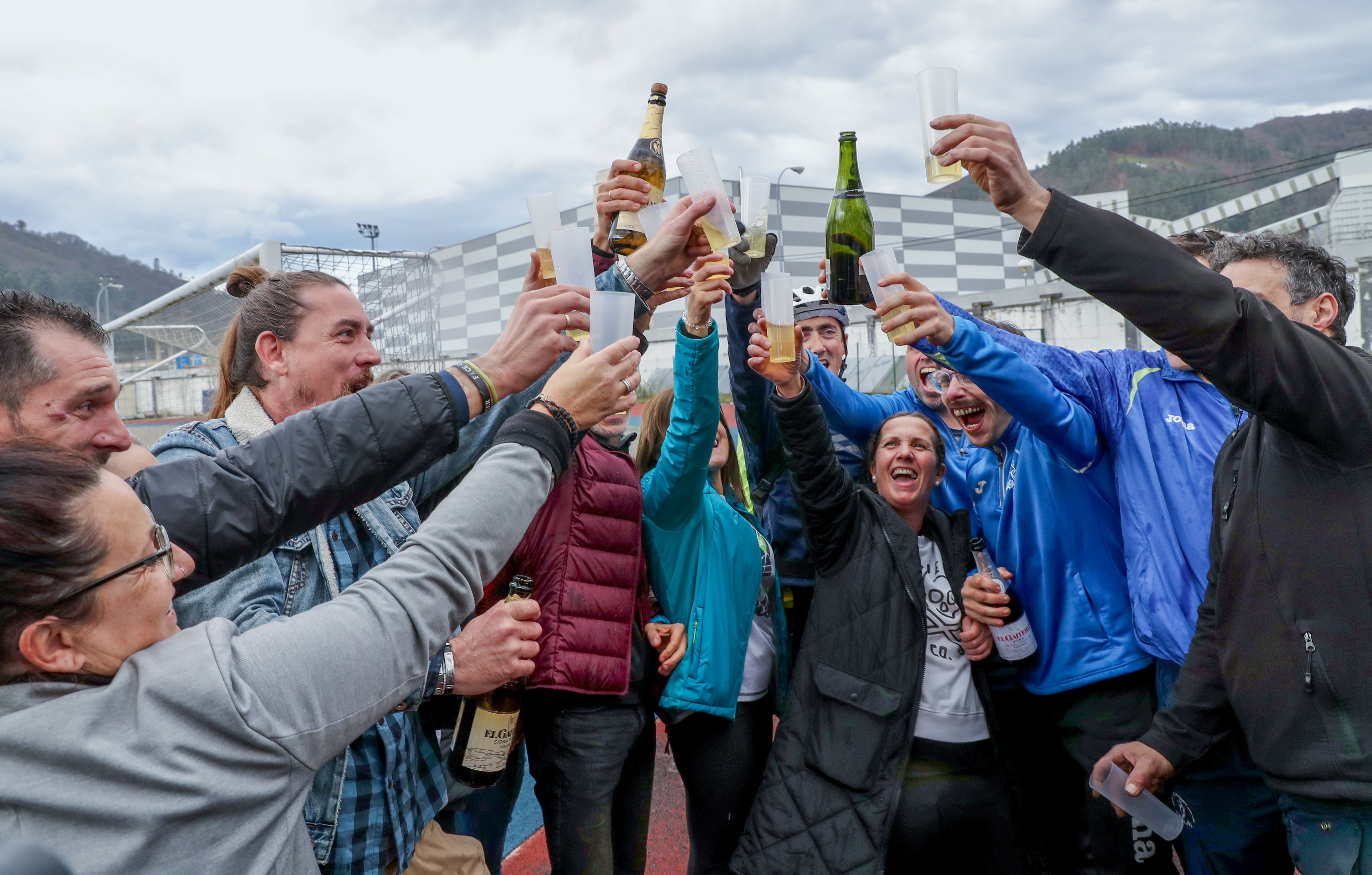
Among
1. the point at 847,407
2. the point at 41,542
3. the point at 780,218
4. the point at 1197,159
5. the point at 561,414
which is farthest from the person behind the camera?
the point at 1197,159

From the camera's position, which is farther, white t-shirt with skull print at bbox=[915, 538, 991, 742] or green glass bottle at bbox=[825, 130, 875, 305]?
green glass bottle at bbox=[825, 130, 875, 305]

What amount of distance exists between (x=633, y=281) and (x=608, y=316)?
44 centimetres

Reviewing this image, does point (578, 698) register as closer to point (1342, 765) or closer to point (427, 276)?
point (1342, 765)

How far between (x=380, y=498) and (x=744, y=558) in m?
1.42

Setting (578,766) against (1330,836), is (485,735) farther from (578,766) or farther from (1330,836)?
(1330,836)

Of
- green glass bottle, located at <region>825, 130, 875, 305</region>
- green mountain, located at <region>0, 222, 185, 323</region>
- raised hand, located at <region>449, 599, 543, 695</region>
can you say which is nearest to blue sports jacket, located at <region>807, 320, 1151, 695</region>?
green glass bottle, located at <region>825, 130, 875, 305</region>

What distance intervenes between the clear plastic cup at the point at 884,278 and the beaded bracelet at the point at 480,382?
44.5 inches

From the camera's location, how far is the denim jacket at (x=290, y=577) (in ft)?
5.75

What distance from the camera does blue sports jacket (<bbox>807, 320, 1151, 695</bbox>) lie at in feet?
8.47

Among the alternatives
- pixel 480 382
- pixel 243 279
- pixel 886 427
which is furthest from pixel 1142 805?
pixel 243 279

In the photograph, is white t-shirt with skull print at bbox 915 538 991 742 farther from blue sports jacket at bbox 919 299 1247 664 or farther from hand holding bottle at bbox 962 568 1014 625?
blue sports jacket at bbox 919 299 1247 664

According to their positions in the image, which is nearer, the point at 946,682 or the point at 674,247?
the point at 674,247

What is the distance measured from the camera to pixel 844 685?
9.10 ft

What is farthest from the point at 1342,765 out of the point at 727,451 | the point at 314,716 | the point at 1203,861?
the point at 727,451
